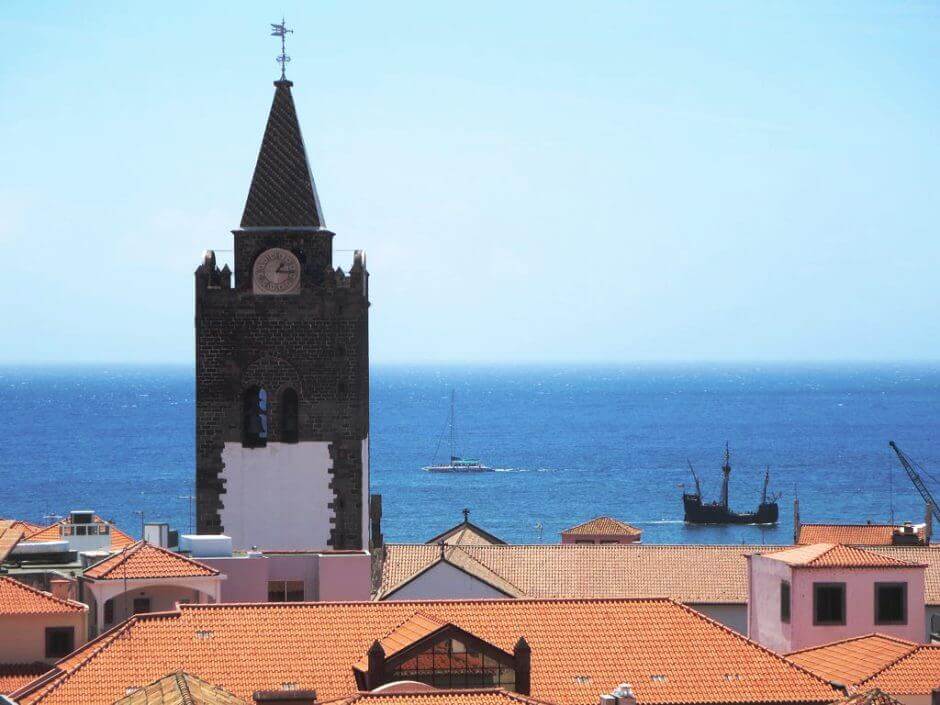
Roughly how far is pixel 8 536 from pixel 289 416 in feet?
28.5

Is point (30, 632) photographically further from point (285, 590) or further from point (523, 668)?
point (523, 668)

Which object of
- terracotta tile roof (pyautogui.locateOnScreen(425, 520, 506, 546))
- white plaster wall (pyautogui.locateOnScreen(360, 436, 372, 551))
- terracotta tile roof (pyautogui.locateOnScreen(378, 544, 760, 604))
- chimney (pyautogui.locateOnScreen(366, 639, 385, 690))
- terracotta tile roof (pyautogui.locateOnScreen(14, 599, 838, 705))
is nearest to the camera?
chimney (pyautogui.locateOnScreen(366, 639, 385, 690))

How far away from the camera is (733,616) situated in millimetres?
47969

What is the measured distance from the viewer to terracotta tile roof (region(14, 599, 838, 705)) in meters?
26.9

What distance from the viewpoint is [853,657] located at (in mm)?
32125

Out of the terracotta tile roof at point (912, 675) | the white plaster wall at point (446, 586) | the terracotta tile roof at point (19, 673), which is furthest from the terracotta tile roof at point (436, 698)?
the white plaster wall at point (446, 586)

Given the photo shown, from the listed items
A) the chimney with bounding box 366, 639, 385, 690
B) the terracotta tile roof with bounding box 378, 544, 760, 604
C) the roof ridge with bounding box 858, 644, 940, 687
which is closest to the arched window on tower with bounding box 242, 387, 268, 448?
the terracotta tile roof with bounding box 378, 544, 760, 604

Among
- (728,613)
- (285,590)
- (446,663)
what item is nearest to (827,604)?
(728,613)

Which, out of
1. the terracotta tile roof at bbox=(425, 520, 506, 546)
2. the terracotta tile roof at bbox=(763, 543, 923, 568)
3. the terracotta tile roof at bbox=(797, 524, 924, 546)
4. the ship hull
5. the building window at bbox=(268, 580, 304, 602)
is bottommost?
the ship hull

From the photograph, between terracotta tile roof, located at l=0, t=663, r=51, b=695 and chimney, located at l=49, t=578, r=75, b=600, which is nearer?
terracotta tile roof, located at l=0, t=663, r=51, b=695

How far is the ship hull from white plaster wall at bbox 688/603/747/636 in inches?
3183

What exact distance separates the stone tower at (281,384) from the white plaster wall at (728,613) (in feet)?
40.5

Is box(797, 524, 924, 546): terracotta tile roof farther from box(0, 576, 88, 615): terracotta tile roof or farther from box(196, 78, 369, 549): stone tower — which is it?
box(0, 576, 88, 615): terracotta tile roof

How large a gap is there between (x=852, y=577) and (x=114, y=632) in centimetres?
1748
